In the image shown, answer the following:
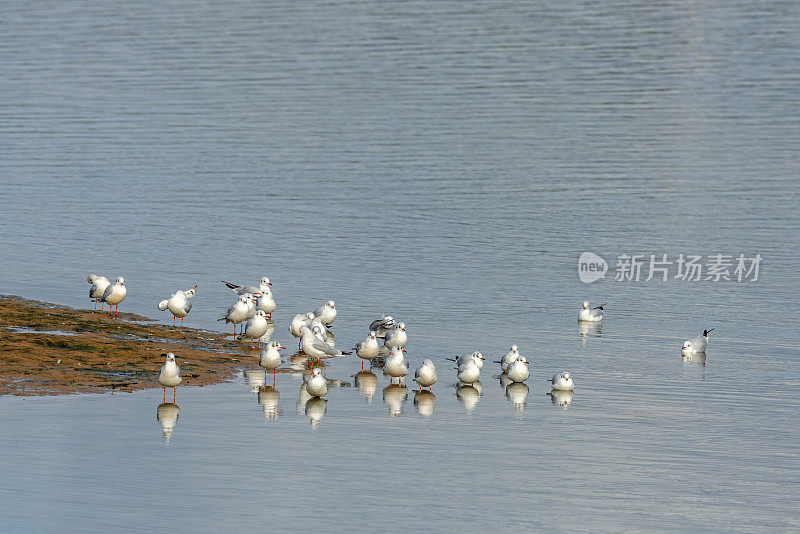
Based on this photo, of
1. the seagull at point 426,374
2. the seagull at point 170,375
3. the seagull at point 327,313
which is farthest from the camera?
the seagull at point 327,313

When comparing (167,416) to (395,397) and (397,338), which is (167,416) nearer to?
(395,397)

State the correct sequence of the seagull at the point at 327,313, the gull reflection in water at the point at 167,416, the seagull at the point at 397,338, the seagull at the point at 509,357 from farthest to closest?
the seagull at the point at 327,313, the seagull at the point at 397,338, the seagull at the point at 509,357, the gull reflection in water at the point at 167,416

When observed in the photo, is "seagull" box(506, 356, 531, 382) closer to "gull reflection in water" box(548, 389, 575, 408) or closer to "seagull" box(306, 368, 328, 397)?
"gull reflection in water" box(548, 389, 575, 408)

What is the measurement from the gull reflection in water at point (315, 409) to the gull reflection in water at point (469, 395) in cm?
219

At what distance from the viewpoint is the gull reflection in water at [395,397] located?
20812 millimetres

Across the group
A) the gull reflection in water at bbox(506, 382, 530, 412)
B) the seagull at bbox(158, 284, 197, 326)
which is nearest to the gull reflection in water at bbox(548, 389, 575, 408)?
the gull reflection in water at bbox(506, 382, 530, 412)

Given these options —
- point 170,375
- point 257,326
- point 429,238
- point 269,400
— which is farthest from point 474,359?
point 429,238

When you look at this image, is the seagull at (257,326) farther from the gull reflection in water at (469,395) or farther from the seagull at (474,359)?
the gull reflection in water at (469,395)

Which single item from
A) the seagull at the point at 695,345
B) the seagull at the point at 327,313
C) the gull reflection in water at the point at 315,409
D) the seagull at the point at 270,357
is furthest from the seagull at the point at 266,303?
the seagull at the point at 695,345

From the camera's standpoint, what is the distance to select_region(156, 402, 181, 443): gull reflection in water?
1898cm

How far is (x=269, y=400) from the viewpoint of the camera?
68.9 ft

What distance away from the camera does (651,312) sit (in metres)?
28.5

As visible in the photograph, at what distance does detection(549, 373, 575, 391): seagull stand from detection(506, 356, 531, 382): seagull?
620 mm

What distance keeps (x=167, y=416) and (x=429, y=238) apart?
16824 millimetres
